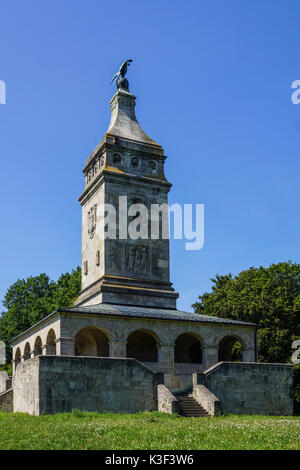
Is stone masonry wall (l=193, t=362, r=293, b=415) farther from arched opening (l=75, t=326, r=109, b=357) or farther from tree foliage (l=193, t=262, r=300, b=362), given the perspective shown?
tree foliage (l=193, t=262, r=300, b=362)

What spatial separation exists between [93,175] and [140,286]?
31.2ft

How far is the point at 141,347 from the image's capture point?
35.3 meters

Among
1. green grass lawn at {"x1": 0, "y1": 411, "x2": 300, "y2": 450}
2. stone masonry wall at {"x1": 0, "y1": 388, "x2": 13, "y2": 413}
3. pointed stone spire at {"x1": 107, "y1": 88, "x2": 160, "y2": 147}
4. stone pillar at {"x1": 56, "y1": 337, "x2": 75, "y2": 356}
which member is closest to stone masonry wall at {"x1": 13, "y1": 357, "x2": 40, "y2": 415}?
stone masonry wall at {"x1": 0, "y1": 388, "x2": 13, "y2": 413}

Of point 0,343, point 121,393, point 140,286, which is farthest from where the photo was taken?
point 0,343

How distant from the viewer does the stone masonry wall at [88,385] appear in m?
24.6

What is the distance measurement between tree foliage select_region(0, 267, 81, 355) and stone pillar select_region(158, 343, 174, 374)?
21971 mm

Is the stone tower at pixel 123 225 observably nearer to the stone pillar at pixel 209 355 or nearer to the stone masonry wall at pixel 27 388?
the stone pillar at pixel 209 355

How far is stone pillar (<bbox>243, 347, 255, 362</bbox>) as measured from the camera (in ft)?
113

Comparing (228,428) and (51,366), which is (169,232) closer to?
(51,366)

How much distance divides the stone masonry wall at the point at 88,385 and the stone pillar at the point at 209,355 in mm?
6317

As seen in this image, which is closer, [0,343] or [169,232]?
[169,232]

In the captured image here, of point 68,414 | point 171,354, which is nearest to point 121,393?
point 68,414

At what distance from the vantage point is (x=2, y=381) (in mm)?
38781
